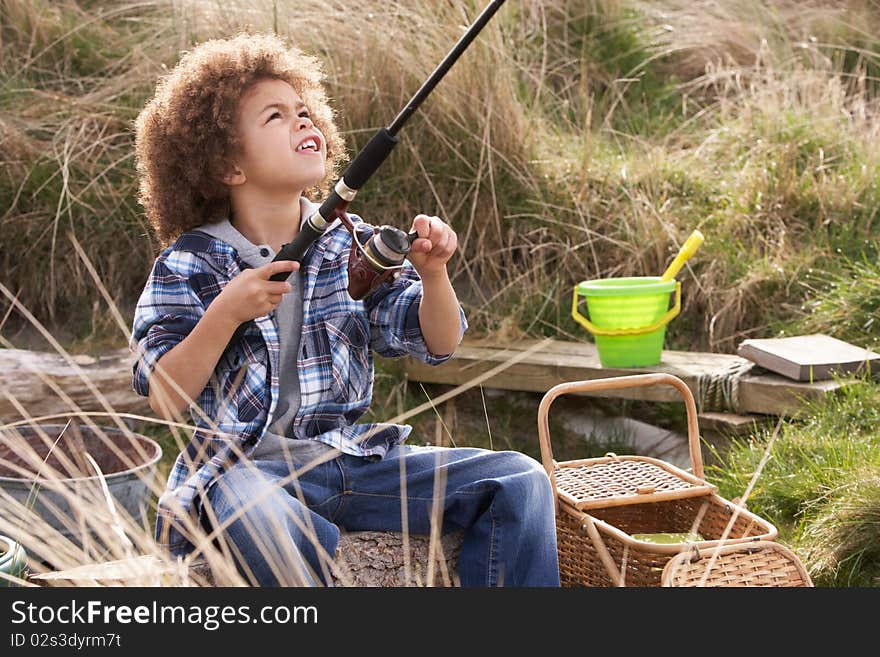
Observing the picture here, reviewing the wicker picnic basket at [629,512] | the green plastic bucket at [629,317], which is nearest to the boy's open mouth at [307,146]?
the wicker picnic basket at [629,512]

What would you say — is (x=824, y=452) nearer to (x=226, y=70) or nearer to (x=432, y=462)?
(x=432, y=462)

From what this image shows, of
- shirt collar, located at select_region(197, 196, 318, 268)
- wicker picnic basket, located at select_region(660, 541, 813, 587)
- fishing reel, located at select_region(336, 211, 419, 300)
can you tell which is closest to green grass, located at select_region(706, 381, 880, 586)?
wicker picnic basket, located at select_region(660, 541, 813, 587)

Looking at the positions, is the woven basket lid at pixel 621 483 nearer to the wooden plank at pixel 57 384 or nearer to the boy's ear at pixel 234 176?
the boy's ear at pixel 234 176

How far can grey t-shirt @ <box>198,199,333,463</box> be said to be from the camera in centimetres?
228

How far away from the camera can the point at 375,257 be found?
2150mm

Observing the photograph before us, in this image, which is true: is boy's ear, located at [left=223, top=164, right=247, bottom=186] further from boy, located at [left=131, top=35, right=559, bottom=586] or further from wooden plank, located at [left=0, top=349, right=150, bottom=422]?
wooden plank, located at [left=0, top=349, right=150, bottom=422]

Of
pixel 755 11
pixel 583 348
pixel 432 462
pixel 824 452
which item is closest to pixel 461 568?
pixel 432 462

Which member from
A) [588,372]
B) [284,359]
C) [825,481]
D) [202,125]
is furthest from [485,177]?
[284,359]

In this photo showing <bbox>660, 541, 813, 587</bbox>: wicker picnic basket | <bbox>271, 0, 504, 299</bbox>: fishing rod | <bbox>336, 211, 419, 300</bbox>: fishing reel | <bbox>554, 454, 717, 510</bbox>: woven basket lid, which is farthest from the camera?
<bbox>554, 454, 717, 510</bbox>: woven basket lid

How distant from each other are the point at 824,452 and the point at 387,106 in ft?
7.33

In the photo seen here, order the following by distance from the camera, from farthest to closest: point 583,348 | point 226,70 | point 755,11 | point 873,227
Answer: point 755,11 → point 873,227 → point 583,348 → point 226,70

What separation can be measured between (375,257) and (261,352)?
0.34 m

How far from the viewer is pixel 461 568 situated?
89.9 inches

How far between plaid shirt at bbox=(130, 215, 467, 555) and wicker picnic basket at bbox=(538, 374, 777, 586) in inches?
16.0
